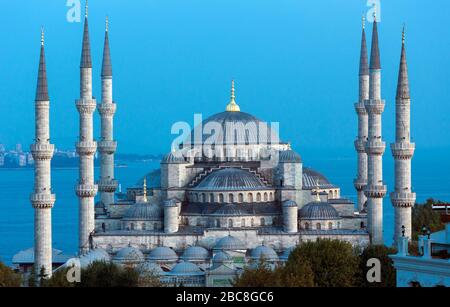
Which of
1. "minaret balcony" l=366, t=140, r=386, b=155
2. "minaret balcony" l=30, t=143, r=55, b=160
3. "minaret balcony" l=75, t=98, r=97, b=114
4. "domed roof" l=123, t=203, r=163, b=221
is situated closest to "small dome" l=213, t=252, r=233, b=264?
"domed roof" l=123, t=203, r=163, b=221

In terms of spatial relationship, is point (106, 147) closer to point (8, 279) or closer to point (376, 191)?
point (376, 191)

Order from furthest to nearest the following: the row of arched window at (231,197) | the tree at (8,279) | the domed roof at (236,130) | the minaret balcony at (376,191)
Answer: the domed roof at (236,130) → the row of arched window at (231,197) → the minaret balcony at (376,191) → the tree at (8,279)

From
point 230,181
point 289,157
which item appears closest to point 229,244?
point 230,181

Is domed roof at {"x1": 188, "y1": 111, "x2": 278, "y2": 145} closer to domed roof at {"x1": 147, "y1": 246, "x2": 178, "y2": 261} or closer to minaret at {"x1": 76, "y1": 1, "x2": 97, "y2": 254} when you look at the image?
minaret at {"x1": 76, "y1": 1, "x2": 97, "y2": 254}

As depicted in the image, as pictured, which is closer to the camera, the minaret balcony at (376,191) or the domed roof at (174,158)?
the minaret balcony at (376,191)

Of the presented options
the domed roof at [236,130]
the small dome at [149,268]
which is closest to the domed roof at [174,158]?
the domed roof at [236,130]

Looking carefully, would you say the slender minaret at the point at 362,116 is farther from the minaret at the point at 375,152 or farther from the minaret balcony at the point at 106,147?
the minaret balcony at the point at 106,147
